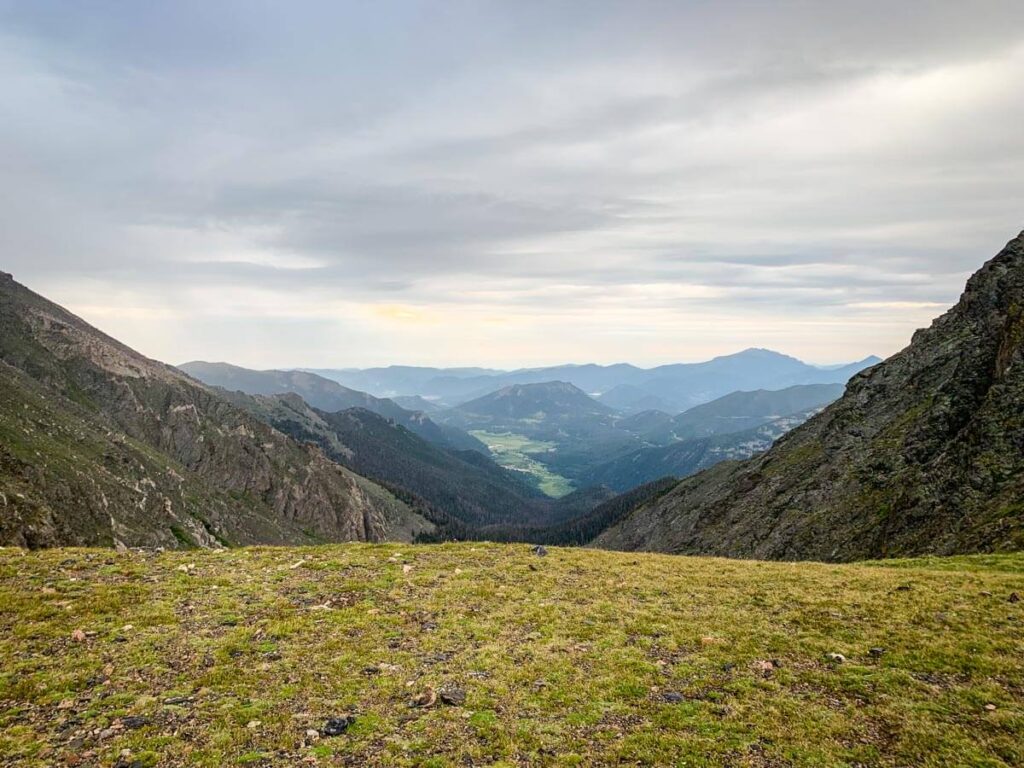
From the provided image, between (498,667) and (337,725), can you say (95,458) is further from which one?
(498,667)

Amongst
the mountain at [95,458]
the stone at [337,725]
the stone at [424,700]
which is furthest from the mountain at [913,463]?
the mountain at [95,458]

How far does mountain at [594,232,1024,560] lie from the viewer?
40.0 m

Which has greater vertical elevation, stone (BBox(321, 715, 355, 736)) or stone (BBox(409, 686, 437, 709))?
stone (BBox(321, 715, 355, 736))

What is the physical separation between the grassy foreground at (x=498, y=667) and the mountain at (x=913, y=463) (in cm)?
1768

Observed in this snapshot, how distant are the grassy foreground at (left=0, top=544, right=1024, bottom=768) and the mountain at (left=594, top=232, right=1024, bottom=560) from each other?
696 inches

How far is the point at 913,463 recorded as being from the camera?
5538cm

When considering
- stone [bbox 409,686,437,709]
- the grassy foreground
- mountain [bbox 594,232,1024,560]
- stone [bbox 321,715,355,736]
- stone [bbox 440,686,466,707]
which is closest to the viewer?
the grassy foreground

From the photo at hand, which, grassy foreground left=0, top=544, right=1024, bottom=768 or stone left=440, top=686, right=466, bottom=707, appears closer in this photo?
grassy foreground left=0, top=544, right=1024, bottom=768

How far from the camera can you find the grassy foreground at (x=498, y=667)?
473 inches

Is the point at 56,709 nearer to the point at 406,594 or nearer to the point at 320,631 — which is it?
the point at 320,631

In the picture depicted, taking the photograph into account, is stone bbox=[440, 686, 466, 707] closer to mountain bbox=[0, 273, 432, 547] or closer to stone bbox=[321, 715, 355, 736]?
stone bbox=[321, 715, 355, 736]

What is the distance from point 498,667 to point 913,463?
5882 centimetres

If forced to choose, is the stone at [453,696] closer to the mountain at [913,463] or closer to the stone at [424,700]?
the stone at [424,700]

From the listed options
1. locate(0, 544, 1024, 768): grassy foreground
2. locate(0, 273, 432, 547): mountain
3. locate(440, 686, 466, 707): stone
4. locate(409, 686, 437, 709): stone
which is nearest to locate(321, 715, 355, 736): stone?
locate(0, 544, 1024, 768): grassy foreground
